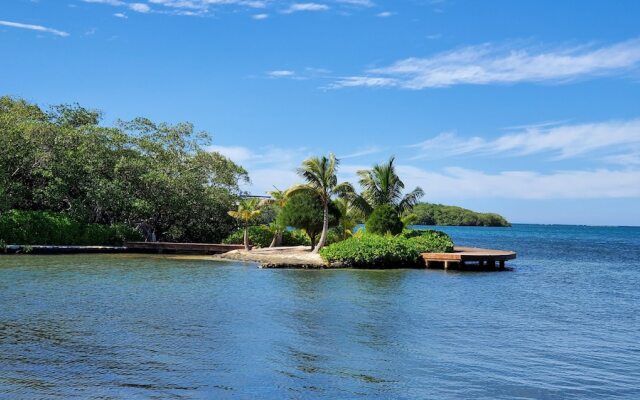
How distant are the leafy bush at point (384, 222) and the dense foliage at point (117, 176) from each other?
588 inches

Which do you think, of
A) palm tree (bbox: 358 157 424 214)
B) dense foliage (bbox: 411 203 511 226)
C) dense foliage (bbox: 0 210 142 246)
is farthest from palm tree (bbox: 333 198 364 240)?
dense foliage (bbox: 411 203 511 226)

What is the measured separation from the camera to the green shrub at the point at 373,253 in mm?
32750

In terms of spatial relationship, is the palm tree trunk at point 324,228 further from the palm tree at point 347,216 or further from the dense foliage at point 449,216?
the dense foliage at point 449,216

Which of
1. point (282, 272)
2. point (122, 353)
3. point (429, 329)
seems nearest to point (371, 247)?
point (282, 272)

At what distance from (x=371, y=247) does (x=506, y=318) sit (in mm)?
15269

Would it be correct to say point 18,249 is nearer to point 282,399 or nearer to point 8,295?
point 8,295

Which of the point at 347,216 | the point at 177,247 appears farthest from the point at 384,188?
the point at 177,247

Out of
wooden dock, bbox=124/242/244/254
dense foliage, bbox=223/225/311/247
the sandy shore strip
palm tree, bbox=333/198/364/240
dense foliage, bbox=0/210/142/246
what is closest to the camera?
the sandy shore strip

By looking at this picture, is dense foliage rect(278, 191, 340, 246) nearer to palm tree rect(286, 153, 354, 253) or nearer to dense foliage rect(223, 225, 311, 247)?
palm tree rect(286, 153, 354, 253)

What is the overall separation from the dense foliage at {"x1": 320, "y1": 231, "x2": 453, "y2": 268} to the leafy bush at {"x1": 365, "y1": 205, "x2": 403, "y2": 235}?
96.1 inches

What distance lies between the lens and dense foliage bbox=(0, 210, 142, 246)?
39.5 m

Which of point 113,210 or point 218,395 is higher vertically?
point 113,210

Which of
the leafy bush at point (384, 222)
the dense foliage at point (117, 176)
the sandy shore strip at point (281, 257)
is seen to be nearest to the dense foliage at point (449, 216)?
the dense foliage at point (117, 176)

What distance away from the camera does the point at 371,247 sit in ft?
108
